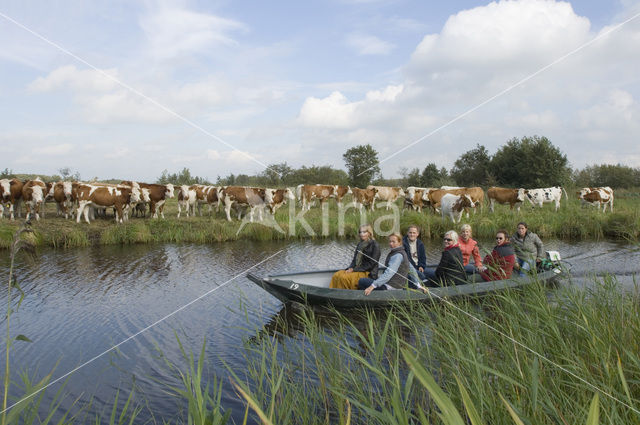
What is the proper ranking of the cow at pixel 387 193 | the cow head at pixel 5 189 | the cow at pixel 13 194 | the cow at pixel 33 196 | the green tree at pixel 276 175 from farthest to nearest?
the green tree at pixel 276 175, the cow at pixel 387 193, the cow at pixel 13 194, the cow head at pixel 5 189, the cow at pixel 33 196

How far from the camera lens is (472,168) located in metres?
50.4

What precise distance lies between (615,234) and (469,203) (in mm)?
5598

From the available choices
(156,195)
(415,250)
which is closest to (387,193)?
(156,195)

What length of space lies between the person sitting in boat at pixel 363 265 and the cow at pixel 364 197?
726 inches

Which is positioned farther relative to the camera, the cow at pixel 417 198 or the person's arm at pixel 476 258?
the cow at pixel 417 198

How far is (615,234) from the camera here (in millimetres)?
17797

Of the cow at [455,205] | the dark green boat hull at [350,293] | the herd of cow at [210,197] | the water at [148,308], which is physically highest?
the herd of cow at [210,197]

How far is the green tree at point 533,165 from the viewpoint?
40812 millimetres

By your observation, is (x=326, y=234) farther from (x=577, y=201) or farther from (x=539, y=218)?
(x=577, y=201)

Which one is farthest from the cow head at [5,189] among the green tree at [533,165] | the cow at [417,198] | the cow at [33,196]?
the green tree at [533,165]

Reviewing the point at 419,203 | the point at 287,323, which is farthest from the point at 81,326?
the point at 419,203

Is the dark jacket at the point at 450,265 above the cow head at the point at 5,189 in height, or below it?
below

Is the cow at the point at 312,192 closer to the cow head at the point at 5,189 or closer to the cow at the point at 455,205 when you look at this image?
the cow at the point at 455,205

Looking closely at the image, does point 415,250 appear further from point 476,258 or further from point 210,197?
point 210,197
